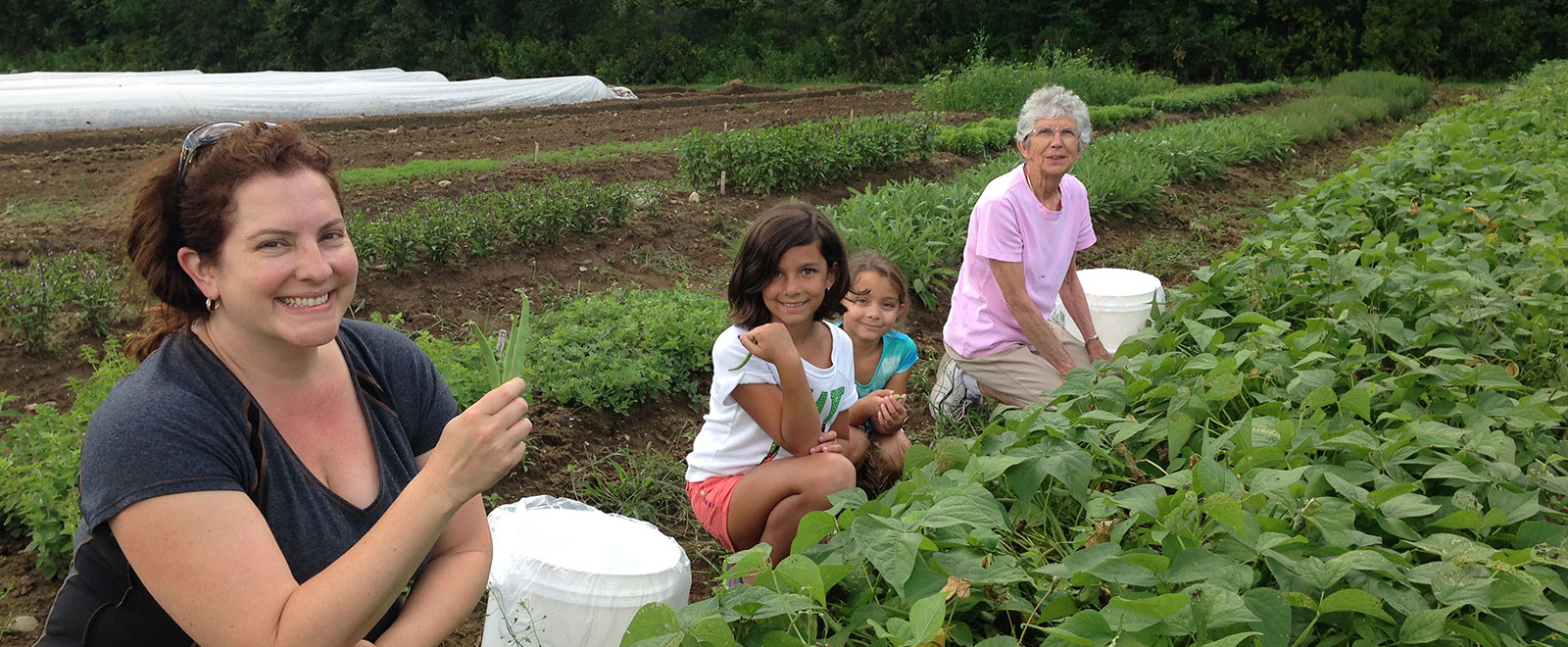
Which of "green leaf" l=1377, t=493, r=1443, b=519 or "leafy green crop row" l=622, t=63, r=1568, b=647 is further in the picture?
"green leaf" l=1377, t=493, r=1443, b=519

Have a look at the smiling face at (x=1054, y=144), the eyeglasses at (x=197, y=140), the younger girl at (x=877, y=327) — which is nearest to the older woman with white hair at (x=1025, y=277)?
the smiling face at (x=1054, y=144)

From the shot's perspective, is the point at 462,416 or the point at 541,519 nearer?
the point at 462,416

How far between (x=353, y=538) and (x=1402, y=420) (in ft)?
7.84

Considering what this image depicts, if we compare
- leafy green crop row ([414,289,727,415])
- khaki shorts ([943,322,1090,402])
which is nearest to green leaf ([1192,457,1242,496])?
khaki shorts ([943,322,1090,402])

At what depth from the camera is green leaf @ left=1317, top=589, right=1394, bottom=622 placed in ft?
5.62

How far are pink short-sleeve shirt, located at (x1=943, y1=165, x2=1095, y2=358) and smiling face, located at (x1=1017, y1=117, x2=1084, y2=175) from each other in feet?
0.32

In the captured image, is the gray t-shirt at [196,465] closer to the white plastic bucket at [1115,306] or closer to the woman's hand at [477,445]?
the woman's hand at [477,445]

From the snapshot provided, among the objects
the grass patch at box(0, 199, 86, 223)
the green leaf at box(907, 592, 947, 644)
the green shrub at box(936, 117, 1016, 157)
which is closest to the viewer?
the green leaf at box(907, 592, 947, 644)

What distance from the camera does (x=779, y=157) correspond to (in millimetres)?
7453

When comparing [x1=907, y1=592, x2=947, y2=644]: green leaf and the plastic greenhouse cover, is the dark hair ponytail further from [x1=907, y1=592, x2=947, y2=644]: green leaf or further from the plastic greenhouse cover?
the plastic greenhouse cover

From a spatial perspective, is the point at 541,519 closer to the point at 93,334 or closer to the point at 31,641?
the point at 31,641

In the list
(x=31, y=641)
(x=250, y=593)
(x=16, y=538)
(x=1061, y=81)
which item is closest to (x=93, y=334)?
(x=16, y=538)

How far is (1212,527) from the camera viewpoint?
6.50ft

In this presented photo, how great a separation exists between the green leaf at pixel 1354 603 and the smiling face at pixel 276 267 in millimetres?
1655
